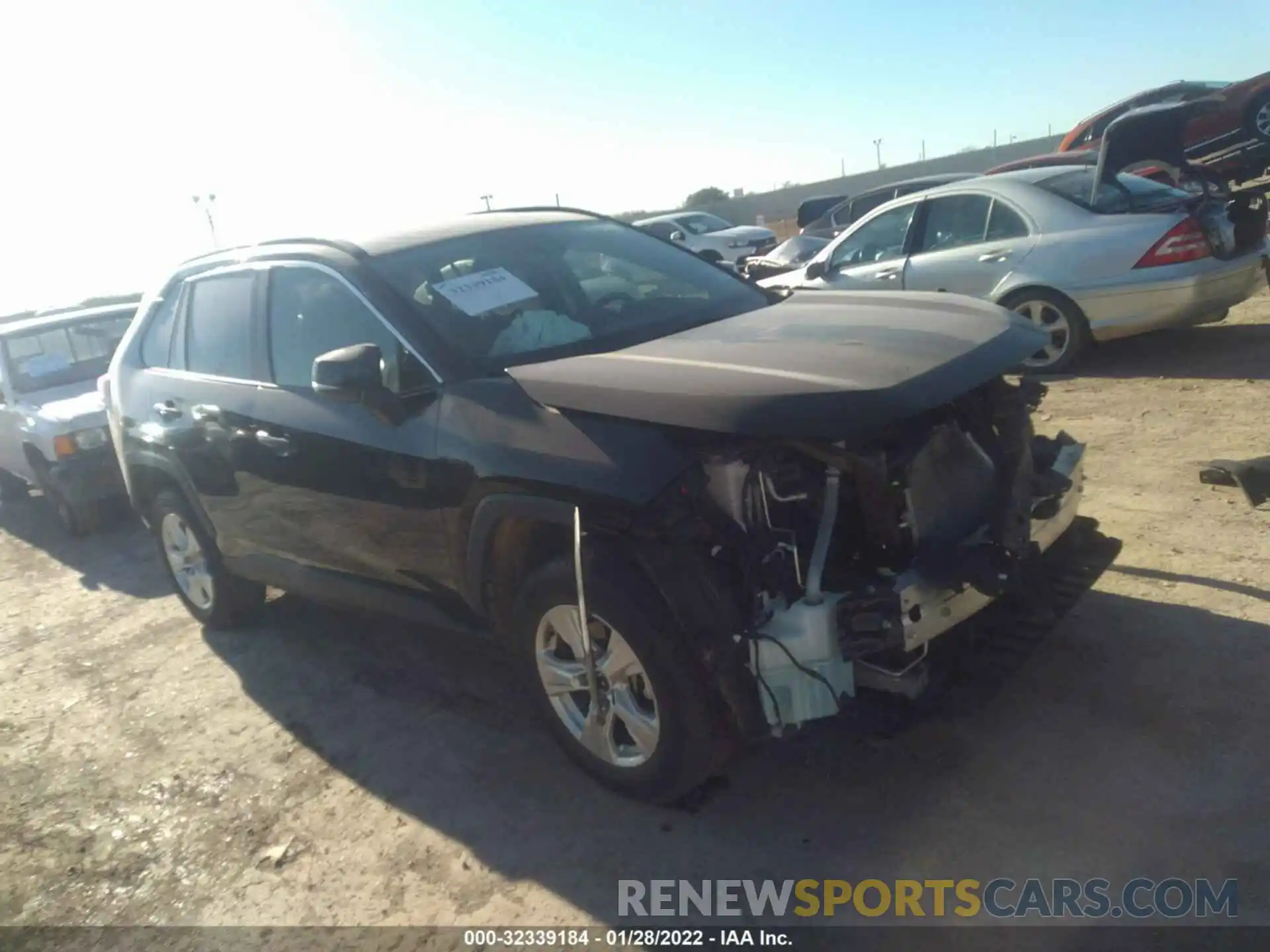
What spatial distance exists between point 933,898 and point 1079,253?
5.87 metres

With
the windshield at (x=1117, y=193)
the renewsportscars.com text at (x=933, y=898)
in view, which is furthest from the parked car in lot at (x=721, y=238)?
the renewsportscars.com text at (x=933, y=898)

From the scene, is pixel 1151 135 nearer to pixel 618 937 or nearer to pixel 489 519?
pixel 489 519

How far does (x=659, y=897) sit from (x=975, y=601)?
1276mm

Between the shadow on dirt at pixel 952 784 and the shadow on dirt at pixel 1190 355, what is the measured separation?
4.00m

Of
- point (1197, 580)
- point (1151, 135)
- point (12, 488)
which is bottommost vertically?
point (1197, 580)

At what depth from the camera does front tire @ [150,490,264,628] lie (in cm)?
529

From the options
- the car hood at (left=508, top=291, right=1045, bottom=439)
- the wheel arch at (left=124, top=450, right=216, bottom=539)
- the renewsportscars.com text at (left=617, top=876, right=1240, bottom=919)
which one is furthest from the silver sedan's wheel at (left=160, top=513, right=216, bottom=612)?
the renewsportscars.com text at (left=617, top=876, right=1240, bottom=919)

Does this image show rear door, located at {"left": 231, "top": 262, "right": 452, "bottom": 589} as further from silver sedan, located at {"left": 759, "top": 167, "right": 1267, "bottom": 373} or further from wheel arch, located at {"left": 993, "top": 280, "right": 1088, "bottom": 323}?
wheel arch, located at {"left": 993, "top": 280, "right": 1088, "bottom": 323}

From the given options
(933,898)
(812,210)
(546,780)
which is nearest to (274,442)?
(546,780)

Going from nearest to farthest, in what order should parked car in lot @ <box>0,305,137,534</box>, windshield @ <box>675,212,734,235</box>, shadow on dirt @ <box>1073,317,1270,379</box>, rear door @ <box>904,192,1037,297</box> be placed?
shadow on dirt @ <box>1073,317,1270,379</box>, rear door @ <box>904,192,1037,297</box>, parked car in lot @ <box>0,305,137,534</box>, windshield @ <box>675,212,734,235</box>

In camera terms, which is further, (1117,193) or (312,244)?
(1117,193)

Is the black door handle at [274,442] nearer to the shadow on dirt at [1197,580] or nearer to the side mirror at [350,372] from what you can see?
the side mirror at [350,372]

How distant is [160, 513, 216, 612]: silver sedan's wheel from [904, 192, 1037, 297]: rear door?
539 centimetres

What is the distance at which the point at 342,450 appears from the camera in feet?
12.8
